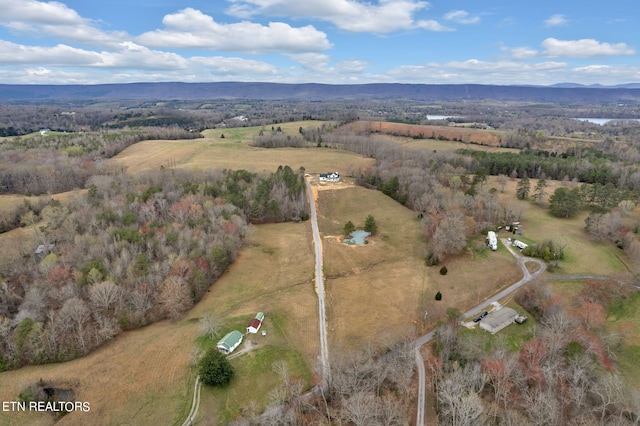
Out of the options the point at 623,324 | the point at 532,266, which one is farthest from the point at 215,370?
the point at 532,266

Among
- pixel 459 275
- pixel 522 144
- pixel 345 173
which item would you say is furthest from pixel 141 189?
pixel 522 144

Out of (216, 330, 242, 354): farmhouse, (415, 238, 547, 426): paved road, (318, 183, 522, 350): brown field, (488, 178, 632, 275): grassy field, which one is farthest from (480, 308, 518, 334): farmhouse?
(216, 330, 242, 354): farmhouse

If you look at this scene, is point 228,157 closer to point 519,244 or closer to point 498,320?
point 519,244

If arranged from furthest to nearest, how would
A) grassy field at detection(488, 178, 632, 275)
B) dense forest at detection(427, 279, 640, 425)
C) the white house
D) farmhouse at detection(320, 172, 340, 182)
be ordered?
farmhouse at detection(320, 172, 340, 182)
the white house
grassy field at detection(488, 178, 632, 275)
dense forest at detection(427, 279, 640, 425)

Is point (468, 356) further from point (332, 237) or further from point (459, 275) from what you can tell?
point (332, 237)

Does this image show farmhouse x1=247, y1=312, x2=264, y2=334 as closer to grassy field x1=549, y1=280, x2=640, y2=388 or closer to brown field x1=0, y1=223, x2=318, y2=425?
brown field x1=0, y1=223, x2=318, y2=425

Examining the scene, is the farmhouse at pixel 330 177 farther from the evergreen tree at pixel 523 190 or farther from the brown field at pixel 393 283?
the evergreen tree at pixel 523 190
